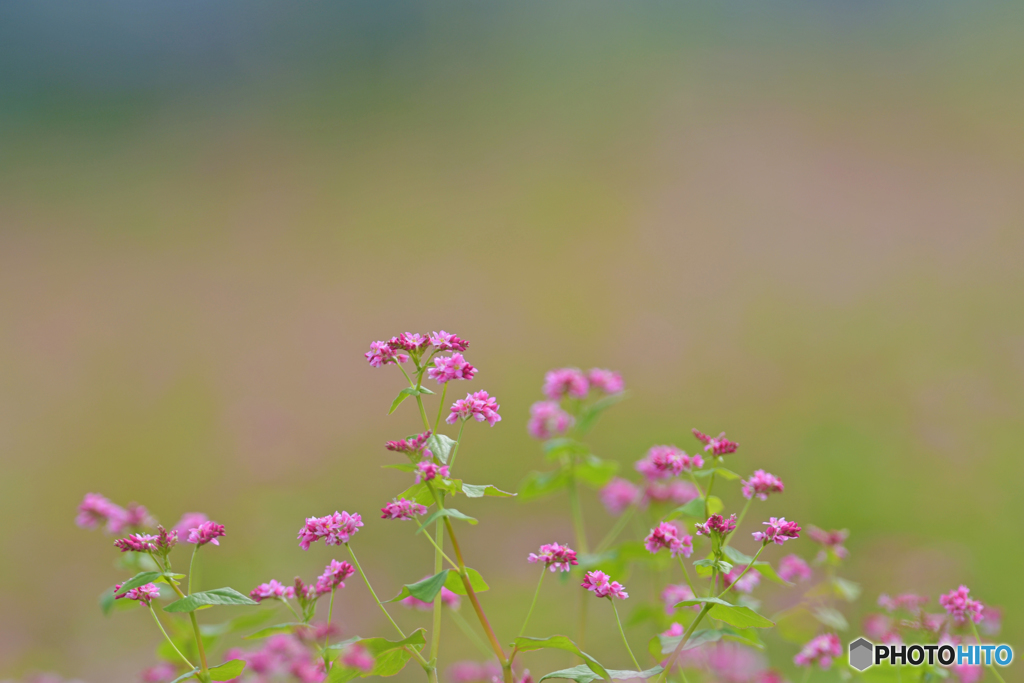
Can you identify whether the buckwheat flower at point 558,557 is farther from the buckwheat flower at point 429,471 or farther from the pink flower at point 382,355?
the pink flower at point 382,355

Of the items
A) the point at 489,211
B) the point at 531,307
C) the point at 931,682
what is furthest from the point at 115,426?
the point at 931,682

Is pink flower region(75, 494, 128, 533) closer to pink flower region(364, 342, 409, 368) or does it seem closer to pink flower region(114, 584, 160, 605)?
pink flower region(114, 584, 160, 605)

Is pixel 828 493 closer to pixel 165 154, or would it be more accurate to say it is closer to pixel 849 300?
pixel 849 300

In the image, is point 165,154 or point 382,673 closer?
point 382,673

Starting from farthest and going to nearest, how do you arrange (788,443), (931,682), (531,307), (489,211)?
1. (489,211)
2. (531,307)
3. (788,443)
4. (931,682)

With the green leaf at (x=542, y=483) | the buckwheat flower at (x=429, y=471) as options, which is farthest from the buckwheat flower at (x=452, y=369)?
the green leaf at (x=542, y=483)

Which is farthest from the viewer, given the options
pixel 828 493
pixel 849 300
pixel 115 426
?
pixel 849 300

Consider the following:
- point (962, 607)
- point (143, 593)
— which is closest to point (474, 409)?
point (143, 593)
